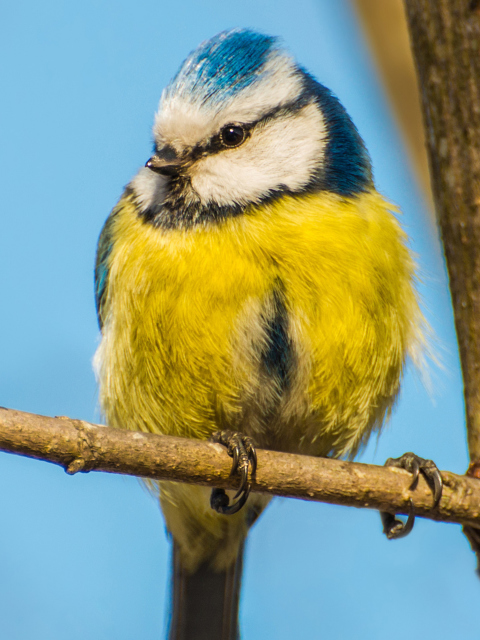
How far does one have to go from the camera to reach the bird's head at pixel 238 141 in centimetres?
221

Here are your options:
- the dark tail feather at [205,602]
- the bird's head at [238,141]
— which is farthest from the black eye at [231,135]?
the dark tail feather at [205,602]

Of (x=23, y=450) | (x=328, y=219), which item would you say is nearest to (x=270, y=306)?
(x=328, y=219)

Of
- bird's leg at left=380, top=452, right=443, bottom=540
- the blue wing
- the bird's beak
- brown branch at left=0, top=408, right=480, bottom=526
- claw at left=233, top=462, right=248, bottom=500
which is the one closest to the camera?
brown branch at left=0, top=408, right=480, bottom=526

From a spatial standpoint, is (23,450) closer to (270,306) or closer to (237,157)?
(270,306)

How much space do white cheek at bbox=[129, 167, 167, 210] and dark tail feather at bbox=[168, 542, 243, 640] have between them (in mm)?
1225

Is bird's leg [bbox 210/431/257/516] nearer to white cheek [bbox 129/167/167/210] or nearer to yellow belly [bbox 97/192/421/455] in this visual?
yellow belly [bbox 97/192/421/455]

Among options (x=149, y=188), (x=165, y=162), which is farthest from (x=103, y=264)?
(x=165, y=162)

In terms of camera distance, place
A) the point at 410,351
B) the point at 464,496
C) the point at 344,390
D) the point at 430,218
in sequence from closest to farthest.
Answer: the point at 464,496 < the point at 344,390 < the point at 410,351 < the point at 430,218

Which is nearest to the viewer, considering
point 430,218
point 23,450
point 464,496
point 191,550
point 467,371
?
point 23,450

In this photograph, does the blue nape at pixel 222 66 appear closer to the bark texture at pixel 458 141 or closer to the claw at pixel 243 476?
the bark texture at pixel 458 141

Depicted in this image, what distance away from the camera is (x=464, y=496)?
1908 millimetres

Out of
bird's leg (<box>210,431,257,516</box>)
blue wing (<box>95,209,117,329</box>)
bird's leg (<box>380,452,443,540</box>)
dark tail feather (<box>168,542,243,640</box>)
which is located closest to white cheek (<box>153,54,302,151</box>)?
blue wing (<box>95,209,117,329</box>)

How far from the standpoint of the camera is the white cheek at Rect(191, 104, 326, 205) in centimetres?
221

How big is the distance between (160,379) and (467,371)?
0.86 metres
